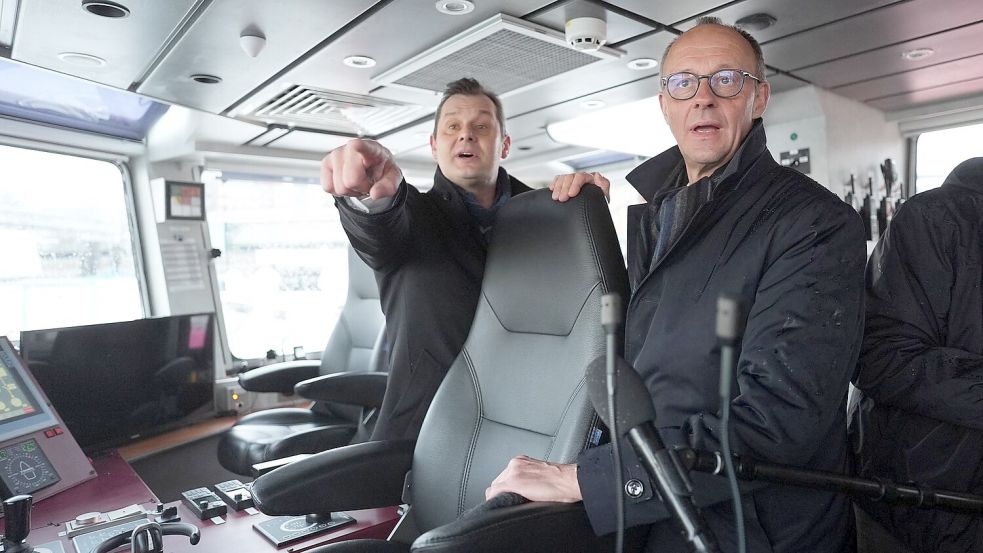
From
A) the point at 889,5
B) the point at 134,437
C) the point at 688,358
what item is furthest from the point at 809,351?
the point at 134,437

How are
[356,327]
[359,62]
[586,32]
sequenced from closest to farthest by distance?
1. [586,32]
2. [359,62]
3. [356,327]

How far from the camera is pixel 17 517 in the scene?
1407mm

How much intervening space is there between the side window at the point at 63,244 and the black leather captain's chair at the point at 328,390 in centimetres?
106

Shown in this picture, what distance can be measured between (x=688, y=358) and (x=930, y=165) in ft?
13.2

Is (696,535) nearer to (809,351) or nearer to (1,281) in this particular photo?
(809,351)

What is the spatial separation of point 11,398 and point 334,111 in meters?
1.98

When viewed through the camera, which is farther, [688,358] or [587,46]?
[587,46]

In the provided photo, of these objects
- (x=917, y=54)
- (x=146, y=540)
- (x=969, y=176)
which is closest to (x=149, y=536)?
(x=146, y=540)

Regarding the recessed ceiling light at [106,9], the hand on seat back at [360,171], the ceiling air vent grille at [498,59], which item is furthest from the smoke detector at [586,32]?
the recessed ceiling light at [106,9]

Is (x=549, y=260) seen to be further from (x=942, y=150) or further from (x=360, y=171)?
(x=942, y=150)

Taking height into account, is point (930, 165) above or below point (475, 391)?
above

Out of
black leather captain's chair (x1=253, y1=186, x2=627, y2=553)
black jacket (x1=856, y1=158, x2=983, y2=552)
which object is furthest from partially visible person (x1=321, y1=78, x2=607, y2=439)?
black jacket (x1=856, y1=158, x2=983, y2=552)

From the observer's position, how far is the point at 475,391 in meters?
1.54

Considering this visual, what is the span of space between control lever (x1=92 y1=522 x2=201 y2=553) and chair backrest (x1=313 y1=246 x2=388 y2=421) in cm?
174
